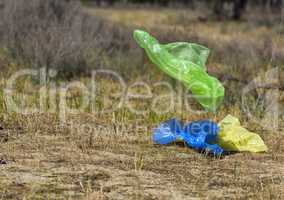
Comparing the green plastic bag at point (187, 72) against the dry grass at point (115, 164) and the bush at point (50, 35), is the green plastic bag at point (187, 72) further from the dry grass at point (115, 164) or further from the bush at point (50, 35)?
the bush at point (50, 35)

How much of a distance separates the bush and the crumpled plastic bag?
313cm

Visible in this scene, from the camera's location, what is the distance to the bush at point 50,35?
8.27 m

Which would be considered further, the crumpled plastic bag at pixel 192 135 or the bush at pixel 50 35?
the bush at pixel 50 35

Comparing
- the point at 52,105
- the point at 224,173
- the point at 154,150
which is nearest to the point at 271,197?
the point at 224,173

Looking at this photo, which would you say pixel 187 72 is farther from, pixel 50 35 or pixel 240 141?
pixel 50 35

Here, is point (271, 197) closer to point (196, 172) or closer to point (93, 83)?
point (196, 172)

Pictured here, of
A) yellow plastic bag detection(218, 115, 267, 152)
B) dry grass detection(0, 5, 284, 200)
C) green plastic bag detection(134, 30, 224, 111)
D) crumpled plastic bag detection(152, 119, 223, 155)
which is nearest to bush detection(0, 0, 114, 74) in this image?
dry grass detection(0, 5, 284, 200)

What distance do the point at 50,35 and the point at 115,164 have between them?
13.9 feet

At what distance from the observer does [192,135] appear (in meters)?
5.19

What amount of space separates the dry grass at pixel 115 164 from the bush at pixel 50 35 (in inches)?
85.4

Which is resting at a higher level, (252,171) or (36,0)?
(36,0)

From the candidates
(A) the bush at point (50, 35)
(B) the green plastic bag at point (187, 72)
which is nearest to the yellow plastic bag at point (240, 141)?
(B) the green plastic bag at point (187, 72)

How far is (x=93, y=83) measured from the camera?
7645mm

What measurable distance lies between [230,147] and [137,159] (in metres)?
0.90
